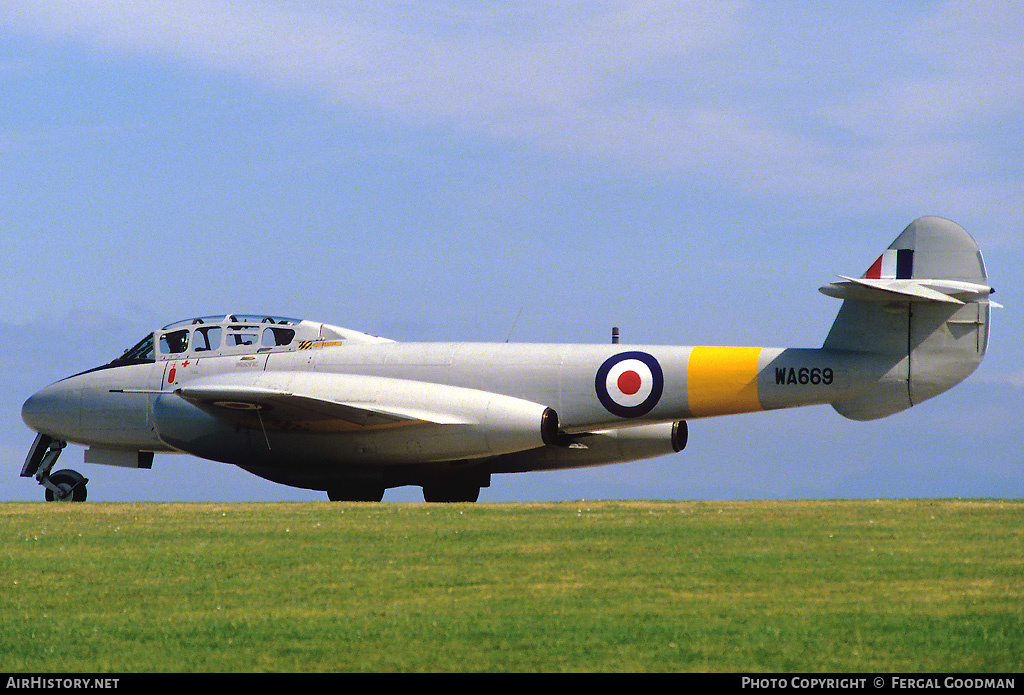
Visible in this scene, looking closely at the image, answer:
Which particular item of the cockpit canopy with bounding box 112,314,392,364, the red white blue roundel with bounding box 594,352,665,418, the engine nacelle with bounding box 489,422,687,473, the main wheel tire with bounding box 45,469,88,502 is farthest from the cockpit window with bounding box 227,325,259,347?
the red white blue roundel with bounding box 594,352,665,418

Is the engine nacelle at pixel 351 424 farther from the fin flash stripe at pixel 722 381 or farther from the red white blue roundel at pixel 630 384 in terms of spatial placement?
the fin flash stripe at pixel 722 381

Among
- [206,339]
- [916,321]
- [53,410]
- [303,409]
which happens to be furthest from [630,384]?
[53,410]

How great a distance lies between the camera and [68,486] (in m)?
25.2

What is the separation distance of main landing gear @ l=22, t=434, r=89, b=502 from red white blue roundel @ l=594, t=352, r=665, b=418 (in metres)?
11.5

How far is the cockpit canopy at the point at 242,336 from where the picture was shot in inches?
971

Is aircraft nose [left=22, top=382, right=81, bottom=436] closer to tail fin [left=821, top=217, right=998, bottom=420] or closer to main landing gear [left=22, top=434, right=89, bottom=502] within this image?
main landing gear [left=22, top=434, right=89, bottom=502]

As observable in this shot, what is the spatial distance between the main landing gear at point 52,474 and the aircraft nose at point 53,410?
0.30m

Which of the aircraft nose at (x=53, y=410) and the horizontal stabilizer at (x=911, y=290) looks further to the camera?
the aircraft nose at (x=53, y=410)

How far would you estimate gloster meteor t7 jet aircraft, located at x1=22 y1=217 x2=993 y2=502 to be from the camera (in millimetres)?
20250

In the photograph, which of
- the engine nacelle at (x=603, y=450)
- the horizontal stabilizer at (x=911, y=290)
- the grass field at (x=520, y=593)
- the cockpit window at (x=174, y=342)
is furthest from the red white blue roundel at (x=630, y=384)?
the cockpit window at (x=174, y=342)

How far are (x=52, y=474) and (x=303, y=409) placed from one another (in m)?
6.99

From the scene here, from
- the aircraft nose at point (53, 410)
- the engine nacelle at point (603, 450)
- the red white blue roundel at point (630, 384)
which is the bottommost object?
the engine nacelle at point (603, 450)
